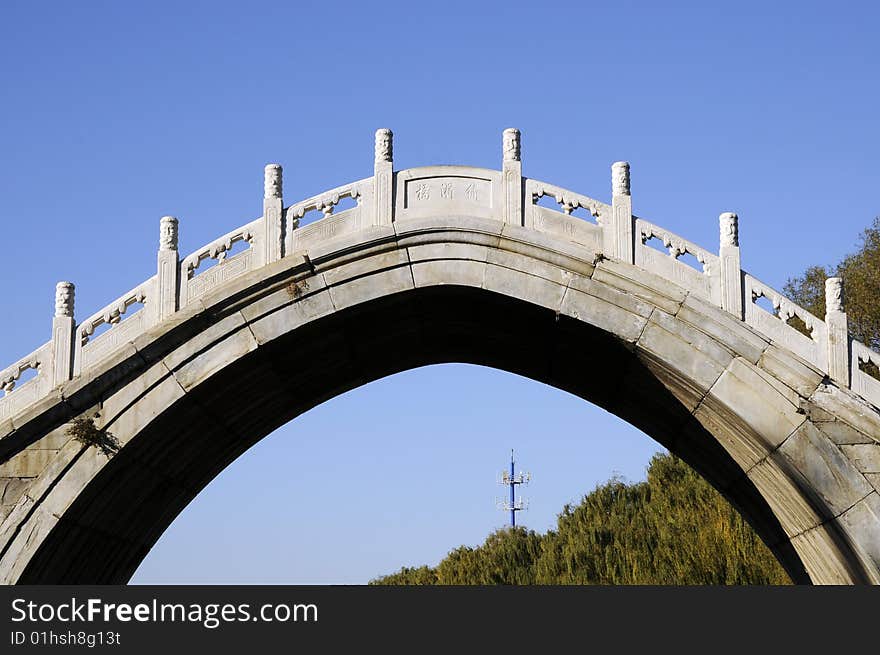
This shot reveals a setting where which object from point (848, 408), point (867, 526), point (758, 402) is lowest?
point (867, 526)

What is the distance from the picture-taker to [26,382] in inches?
784

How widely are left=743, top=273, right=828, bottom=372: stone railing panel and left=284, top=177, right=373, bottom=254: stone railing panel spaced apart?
583 centimetres

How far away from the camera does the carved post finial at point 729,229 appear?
20.1 m

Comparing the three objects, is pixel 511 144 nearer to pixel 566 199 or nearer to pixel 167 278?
pixel 566 199

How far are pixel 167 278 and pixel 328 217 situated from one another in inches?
102

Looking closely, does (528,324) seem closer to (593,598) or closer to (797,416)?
(797,416)

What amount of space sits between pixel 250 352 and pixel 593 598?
6823 mm

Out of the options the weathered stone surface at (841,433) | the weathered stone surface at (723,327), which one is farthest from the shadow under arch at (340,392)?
the weathered stone surface at (841,433)

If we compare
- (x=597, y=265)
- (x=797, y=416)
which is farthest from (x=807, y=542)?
(x=597, y=265)

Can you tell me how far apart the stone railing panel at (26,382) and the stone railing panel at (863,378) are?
38.7ft

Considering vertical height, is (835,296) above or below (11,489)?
above

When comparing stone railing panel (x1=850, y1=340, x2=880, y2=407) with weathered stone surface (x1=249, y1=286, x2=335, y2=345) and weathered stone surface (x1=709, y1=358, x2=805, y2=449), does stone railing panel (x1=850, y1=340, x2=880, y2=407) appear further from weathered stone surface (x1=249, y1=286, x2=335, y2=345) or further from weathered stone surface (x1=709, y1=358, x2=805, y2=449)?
→ weathered stone surface (x1=249, y1=286, x2=335, y2=345)

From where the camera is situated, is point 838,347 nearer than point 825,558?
Yes

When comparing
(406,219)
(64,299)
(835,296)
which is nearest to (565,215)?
(406,219)
